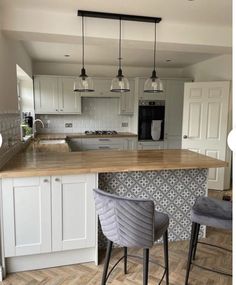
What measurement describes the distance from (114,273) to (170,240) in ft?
2.72

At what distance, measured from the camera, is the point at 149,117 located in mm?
5418

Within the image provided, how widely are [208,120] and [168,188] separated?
2327 millimetres

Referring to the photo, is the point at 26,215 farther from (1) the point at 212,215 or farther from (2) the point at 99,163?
(1) the point at 212,215

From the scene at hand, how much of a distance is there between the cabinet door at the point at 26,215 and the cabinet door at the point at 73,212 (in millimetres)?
69

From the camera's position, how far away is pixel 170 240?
2.80m

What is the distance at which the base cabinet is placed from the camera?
6.98 feet

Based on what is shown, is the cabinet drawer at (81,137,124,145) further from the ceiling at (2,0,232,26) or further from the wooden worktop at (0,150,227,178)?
the ceiling at (2,0,232,26)

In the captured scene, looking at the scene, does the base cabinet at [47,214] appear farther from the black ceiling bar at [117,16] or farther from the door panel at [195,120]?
the door panel at [195,120]

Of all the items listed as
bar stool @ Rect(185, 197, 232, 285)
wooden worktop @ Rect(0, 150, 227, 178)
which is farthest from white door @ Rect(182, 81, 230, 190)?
bar stool @ Rect(185, 197, 232, 285)

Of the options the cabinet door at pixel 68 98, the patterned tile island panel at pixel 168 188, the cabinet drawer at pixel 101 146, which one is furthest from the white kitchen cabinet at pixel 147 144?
the patterned tile island panel at pixel 168 188

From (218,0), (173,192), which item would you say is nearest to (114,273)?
(173,192)

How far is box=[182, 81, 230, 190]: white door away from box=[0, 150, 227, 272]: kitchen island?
2092mm

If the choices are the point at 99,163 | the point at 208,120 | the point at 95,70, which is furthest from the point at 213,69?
the point at 99,163

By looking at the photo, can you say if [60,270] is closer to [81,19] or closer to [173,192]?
[173,192]
